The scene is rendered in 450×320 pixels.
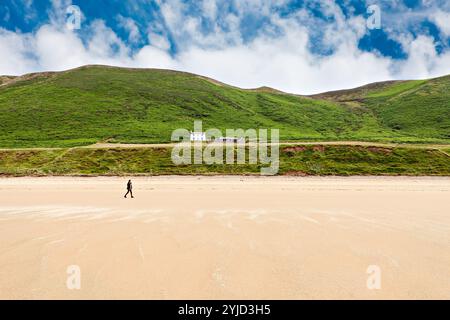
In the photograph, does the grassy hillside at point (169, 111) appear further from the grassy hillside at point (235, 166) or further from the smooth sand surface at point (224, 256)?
the smooth sand surface at point (224, 256)

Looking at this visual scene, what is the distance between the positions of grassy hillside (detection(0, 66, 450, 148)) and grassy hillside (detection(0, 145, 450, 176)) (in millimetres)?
13744

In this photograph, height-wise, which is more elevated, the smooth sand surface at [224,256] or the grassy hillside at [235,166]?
the grassy hillside at [235,166]

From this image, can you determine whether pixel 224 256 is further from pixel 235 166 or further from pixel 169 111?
pixel 169 111

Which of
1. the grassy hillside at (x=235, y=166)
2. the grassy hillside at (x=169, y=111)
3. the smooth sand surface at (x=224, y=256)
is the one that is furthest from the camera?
the grassy hillside at (x=169, y=111)

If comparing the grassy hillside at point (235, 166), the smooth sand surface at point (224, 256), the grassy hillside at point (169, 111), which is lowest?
the smooth sand surface at point (224, 256)

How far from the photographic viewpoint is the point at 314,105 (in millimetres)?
136375

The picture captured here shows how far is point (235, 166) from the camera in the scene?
47062 mm

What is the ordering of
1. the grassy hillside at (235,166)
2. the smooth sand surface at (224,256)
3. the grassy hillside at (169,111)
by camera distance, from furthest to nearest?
the grassy hillside at (169,111)
the grassy hillside at (235,166)
the smooth sand surface at (224,256)

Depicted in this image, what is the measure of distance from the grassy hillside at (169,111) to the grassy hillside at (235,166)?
45.1 feet

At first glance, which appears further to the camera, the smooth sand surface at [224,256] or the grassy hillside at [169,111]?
the grassy hillside at [169,111]

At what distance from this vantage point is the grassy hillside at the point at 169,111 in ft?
268

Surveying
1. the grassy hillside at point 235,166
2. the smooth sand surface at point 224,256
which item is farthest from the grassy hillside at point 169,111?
the smooth sand surface at point 224,256

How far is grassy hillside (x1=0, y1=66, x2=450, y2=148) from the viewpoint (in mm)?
81750
